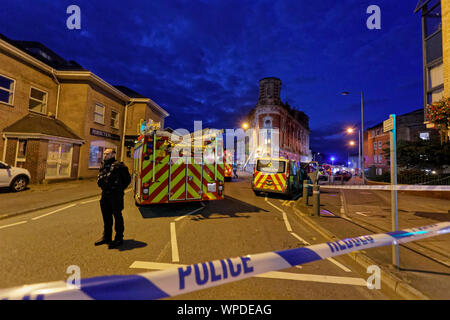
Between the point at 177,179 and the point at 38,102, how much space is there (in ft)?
48.0

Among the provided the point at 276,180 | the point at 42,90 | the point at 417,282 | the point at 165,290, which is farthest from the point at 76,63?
the point at 417,282

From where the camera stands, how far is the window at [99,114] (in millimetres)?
16347

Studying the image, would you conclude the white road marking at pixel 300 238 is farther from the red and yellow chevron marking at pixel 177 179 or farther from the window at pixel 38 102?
the window at pixel 38 102

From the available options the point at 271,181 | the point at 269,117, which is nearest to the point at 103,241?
the point at 271,181

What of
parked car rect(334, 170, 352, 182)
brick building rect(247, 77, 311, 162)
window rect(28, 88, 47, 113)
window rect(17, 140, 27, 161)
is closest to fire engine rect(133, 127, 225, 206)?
window rect(17, 140, 27, 161)

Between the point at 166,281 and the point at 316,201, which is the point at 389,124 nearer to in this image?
the point at 316,201

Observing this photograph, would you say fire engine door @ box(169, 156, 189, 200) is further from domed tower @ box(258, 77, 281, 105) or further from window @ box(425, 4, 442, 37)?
domed tower @ box(258, 77, 281, 105)

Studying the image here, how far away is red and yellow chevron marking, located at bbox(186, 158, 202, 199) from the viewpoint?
6.46m

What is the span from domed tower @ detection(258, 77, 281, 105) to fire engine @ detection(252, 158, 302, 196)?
82.9 ft

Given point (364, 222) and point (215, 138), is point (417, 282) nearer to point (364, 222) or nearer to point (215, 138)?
point (364, 222)

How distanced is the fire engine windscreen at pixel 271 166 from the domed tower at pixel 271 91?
25180mm

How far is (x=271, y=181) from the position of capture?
1009 cm

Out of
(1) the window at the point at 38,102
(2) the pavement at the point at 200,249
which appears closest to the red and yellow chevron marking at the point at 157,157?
(2) the pavement at the point at 200,249

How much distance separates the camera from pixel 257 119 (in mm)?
34719
